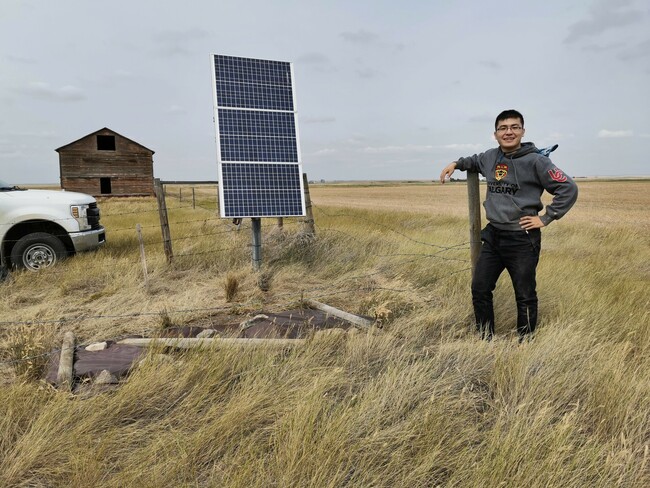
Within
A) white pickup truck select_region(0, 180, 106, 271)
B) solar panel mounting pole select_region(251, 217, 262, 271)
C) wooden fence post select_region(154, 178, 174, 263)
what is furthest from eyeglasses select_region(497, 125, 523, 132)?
white pickup truck select_region(0, 180, 106, 271)

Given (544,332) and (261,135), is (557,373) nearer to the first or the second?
(544,332)

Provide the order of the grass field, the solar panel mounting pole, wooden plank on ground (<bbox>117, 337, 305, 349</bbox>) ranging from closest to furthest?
the grass field < wooden plank on ground (<bbox>117, 337, 305, 349</bbox>) < the solar panel mounting pole

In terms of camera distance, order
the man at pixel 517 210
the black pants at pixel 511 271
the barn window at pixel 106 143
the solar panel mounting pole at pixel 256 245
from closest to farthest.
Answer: the man at pixel 517 210 < the black pants at pixel 511 271 < the solar panel mounting pole at pixel 256 245 < the barn window at pixel 106 143

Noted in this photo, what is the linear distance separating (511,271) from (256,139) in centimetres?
451

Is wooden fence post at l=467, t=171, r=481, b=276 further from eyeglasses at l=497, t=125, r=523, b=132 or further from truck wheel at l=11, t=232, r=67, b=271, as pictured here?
truck wheel at l=11, t=232, r=67, b=271

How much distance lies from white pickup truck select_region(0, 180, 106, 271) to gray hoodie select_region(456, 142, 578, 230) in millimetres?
6830

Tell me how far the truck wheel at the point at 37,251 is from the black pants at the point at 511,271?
672 centimetres

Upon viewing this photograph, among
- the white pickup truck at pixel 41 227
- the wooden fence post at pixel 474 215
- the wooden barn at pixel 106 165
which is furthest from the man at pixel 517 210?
the wooden barn at pixel 106 165

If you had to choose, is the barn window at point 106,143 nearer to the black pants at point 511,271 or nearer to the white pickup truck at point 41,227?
the white pickup truck at point 41,227

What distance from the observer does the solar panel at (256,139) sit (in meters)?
6.45

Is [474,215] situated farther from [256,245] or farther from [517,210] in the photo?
[256,245]

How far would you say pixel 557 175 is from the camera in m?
3.38

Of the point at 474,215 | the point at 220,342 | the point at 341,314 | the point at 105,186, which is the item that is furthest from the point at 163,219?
the point at 105,186

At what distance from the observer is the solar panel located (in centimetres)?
645
